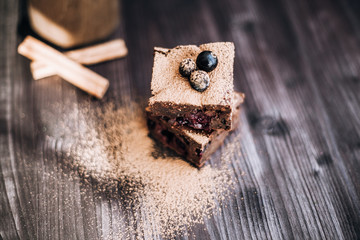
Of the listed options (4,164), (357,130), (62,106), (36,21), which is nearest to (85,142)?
(62,106)

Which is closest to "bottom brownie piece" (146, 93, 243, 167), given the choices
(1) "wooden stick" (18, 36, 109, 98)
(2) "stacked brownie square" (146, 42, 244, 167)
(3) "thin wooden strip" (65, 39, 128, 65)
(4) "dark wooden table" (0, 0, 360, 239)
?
(2) "stacked brownie square" (146, 42, 244, 167)

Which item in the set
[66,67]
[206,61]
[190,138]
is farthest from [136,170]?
[66,67]

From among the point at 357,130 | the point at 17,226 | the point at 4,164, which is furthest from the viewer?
the point at 357,130

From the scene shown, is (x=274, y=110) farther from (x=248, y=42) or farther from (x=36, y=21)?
(x=36, y=21)

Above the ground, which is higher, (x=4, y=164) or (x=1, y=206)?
(x=4, y=164)

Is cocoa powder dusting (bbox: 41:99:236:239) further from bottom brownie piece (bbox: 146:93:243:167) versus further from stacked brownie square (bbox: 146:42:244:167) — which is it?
stacked brownie square (bbox: 146:42:244:167)

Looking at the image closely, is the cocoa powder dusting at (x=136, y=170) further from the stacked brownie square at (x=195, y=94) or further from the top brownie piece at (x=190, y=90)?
the top brownie piece at (x=190, y=90)

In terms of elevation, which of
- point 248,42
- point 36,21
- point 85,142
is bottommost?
point 85,142

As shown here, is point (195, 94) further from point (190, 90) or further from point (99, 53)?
point (99, 53)
